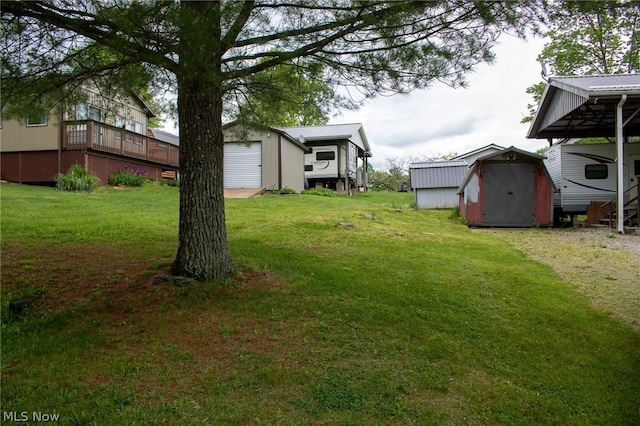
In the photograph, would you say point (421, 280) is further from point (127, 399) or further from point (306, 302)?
point (127, 399)

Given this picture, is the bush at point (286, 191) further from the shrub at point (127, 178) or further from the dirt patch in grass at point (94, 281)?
the dirt patch in grass at point (94, 281)

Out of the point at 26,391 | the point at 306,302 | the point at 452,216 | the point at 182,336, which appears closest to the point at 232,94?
the point at 306,302

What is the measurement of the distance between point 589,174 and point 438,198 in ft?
21.4

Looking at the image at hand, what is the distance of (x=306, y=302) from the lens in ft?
13.5

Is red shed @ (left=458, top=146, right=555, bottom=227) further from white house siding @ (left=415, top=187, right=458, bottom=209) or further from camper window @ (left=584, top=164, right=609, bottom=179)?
white house siding @ (left=415, top=187, right=458, bottom=209)

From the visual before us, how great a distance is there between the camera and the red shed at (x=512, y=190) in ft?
38.8

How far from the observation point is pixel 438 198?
60.9 feet

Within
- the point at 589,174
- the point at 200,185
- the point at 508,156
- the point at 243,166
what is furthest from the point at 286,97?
the point at 243,166

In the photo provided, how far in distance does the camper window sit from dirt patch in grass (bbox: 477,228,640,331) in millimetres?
2682

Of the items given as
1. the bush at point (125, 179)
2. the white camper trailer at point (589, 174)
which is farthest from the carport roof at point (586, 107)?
the bush at point (125, 179)

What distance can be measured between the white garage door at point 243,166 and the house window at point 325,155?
6875 mm

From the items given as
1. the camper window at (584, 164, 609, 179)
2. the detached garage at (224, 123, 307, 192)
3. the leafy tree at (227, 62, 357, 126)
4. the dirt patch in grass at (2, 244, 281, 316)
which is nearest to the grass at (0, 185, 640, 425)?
the dirt patch in grass at (2, 244, 281, 316)

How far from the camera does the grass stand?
2.49 m

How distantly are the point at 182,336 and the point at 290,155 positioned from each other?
51.0 feet
